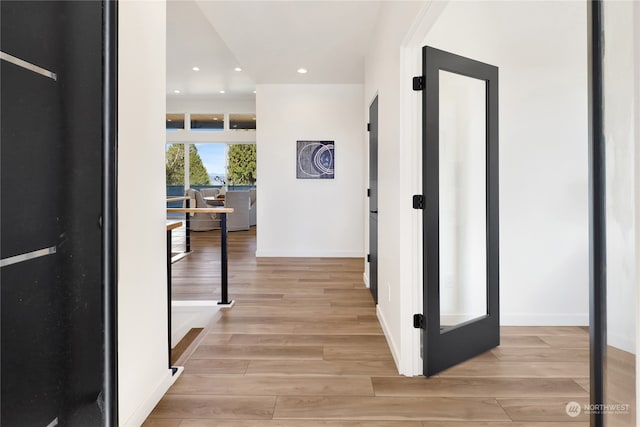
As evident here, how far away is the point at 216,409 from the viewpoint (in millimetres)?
1735

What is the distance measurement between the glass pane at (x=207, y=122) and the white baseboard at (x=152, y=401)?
7495mm

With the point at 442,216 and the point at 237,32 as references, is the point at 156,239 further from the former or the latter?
the point at 237,32

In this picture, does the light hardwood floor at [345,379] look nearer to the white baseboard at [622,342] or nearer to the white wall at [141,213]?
the white wall at [141,213]

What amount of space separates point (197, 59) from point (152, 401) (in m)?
5.13

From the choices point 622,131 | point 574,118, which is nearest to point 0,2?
point 622,131

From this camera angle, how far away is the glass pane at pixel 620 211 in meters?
0.67

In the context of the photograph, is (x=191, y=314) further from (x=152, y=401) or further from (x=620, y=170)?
(x=620, y=170)

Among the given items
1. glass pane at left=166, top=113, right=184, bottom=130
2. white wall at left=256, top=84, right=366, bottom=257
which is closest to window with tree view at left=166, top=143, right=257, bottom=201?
glass pane at left=166, top=113, right=184, bottom=130

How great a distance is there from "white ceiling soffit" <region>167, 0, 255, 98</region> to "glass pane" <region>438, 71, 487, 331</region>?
2921 mm

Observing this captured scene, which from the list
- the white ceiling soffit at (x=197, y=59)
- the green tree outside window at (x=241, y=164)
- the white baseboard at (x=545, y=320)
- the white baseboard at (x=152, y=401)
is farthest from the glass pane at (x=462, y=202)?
the green tree outside window at (x=241, y=164)

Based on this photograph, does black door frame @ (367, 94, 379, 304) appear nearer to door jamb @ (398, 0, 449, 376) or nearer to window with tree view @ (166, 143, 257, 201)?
door jamb @ (398, 0, 449, 376)

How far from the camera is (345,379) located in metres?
2.01

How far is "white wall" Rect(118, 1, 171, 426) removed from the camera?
4.80 feet

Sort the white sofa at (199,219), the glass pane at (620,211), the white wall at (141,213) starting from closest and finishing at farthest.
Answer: the glass pane at (620,211) < the white wall at (141,213) < the white sofa at (199,219)
